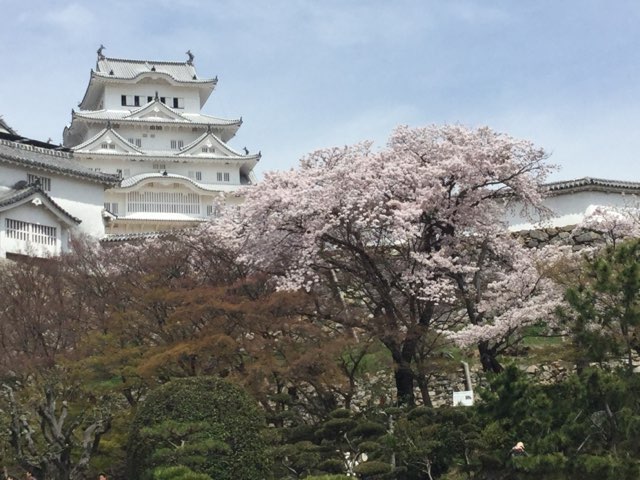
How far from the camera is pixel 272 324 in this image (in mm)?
19344

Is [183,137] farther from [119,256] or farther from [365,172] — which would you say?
→ [365,172]

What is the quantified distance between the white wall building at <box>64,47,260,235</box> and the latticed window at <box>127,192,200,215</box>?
5cm

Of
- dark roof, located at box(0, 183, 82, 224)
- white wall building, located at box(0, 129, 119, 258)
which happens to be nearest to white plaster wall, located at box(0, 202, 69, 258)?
white wall building, located at box(0, 129, 119, 258)

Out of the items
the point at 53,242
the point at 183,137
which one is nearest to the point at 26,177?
the point at 53,242

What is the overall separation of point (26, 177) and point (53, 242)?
324 centimetres

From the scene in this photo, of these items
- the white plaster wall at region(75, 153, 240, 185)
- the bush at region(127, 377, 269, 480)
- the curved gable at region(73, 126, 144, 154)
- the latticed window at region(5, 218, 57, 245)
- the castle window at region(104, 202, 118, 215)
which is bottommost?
the bush at region(127, 377, 269, 480)

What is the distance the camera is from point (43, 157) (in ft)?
125

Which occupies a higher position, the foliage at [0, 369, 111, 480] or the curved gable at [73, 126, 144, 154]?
the curved gable at [73, 126, 144, 154]

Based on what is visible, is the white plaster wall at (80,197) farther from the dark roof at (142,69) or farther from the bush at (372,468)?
the bush at (372,468)

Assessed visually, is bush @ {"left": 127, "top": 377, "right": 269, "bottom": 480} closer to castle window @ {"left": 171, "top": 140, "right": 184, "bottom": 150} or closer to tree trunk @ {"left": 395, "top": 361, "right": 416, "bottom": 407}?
tree trunk @ {"left": 395, "top": 361, "right": 416, "bottom": 407}

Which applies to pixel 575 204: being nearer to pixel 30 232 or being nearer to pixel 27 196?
pixel 27 196

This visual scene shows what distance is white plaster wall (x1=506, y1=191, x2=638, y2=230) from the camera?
2841cm

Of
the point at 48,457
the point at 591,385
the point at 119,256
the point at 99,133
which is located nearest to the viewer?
the point at 591,385

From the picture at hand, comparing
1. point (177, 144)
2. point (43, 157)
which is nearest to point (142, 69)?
point (177, 144)
